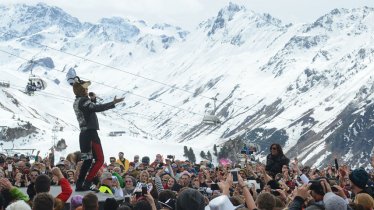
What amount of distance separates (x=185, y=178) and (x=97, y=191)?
236cm

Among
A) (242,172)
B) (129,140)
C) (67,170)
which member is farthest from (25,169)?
(129,140)

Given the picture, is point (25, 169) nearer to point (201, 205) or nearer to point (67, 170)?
point (67, 170)

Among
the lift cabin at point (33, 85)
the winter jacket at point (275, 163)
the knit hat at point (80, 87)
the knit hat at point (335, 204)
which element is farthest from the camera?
the lift cabin at point (33, 85)

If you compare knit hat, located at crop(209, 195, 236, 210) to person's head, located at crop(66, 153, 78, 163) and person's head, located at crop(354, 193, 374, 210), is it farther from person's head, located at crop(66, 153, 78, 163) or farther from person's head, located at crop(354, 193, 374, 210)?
person's head, located at crop(66, 153, 78, 163)

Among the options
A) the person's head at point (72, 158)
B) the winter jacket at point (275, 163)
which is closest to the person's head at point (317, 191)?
the winter jacket at point (275, 163)

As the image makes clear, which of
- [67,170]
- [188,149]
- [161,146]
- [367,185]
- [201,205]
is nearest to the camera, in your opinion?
[201,205]

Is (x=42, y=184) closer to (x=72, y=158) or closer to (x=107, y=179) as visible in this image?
(x=107, y=179)

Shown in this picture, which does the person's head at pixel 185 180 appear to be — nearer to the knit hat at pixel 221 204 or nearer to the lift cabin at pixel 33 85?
the knit hat at pixel 221 204

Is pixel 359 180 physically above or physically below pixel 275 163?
below


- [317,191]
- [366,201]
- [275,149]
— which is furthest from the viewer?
[275,149]

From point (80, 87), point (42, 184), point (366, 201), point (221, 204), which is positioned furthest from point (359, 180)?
point (80, 87)

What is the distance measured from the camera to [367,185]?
37.6 ft

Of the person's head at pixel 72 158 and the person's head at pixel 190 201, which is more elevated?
the person's head at pixel 72 158

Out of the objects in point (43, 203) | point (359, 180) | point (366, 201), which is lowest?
point (366, 201)
